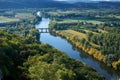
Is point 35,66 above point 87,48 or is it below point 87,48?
above

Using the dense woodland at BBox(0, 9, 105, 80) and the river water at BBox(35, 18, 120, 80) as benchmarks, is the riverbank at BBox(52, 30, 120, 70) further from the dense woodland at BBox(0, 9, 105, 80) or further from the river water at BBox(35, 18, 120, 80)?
the dense woodland at BBox(0, 9, 105, 80)

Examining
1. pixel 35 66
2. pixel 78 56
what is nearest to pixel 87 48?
pixel 78 56

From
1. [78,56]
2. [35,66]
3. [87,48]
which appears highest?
[35,66]

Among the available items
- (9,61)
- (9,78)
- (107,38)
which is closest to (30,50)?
(9,61)

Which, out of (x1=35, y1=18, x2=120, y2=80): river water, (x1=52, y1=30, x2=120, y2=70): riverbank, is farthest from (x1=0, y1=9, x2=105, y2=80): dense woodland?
(x1=52, y1=30, x2=120, y2=70): riverbank

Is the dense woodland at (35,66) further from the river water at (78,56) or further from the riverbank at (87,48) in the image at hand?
the riverbank at (87,48)

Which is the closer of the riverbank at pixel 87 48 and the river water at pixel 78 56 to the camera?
the river water at pixel 78 56

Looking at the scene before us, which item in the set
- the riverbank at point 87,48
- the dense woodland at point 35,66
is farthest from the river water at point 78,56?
the dense woodland at point 35,66

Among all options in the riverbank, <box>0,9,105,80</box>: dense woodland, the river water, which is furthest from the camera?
the riverbank

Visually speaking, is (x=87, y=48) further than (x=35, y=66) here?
Yes

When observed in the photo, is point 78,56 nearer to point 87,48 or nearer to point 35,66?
point 87,48

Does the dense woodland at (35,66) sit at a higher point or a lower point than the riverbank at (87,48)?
higher

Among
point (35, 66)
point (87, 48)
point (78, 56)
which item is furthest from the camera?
point (87, 48)
